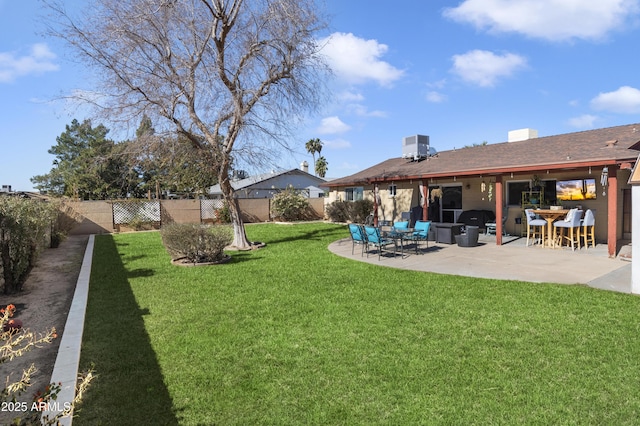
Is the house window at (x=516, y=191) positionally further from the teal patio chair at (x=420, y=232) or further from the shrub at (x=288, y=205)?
the shrub at (x=288, y=205)

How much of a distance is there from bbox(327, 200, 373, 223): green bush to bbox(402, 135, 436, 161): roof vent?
3513 mm

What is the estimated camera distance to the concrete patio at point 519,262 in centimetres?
721

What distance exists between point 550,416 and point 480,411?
0.52 m

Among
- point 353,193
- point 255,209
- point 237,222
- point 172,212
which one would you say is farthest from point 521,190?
point 172,212

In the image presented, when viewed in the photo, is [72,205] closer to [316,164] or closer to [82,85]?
[82,85]

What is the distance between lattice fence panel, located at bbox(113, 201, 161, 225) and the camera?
19.1 m

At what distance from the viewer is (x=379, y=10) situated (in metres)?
13.1

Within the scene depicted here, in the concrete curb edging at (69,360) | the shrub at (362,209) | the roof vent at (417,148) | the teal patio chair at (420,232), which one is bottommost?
the concrete curb edging at (69,360)

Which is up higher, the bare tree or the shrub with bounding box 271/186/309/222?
the bare tree

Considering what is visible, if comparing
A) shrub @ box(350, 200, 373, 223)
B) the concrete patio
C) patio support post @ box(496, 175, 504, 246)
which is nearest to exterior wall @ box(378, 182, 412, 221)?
shrub @ box(350, 200, 373, 223)

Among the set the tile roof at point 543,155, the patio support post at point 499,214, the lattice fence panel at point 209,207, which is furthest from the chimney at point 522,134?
the lattice fence panel at point 209,207

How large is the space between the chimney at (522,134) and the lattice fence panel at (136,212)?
1896cm

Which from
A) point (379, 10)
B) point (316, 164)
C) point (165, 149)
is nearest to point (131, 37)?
point (165, 149)

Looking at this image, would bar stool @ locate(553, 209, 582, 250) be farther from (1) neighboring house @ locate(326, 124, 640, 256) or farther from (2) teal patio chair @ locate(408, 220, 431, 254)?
(2) teal patio chair @ locate(408, 220, 431, 254)
